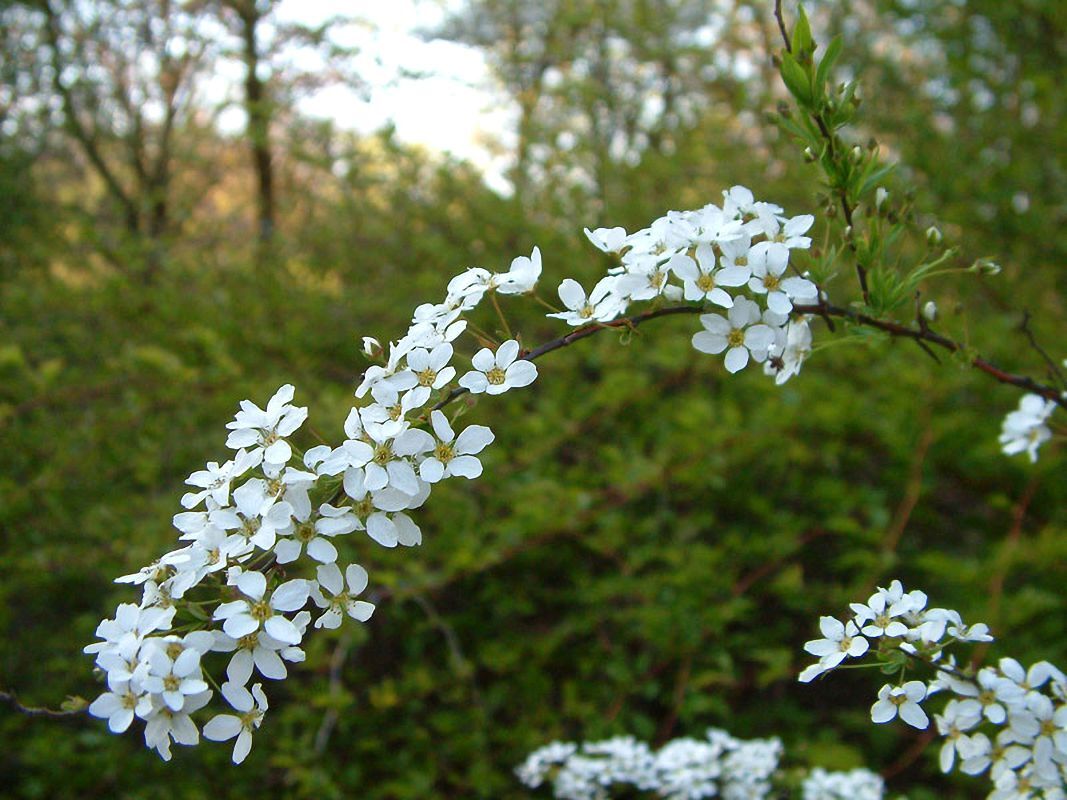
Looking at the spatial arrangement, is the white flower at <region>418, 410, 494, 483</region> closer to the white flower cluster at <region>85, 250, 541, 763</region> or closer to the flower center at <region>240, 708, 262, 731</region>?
the white flower cluster at <region>85, 250, 541, 763</region>

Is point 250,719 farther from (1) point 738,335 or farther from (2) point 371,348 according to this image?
(1) point 738,335

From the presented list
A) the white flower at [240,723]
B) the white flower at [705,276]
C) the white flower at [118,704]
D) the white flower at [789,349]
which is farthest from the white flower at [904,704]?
the white flower at [118,704]

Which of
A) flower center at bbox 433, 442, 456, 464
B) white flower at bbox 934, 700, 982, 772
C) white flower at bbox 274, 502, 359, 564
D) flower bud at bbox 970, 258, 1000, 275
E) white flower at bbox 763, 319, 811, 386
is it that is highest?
flower bud at bbox 970, 258, 1000, 275

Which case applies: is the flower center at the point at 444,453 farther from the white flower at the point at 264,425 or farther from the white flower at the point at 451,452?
the white flower at the point at 264,425

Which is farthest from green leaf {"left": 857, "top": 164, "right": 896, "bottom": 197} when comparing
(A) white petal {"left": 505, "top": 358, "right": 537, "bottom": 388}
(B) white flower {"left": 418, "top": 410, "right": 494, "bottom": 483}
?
(B) white flower {"left": 418, "top": 410, "right": 494, "bottom": 483}

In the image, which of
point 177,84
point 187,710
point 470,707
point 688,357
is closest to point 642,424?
point 688,357

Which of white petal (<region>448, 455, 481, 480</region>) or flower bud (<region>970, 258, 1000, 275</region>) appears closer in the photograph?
white petal (<region>448, 455, 481, 480</region>)
